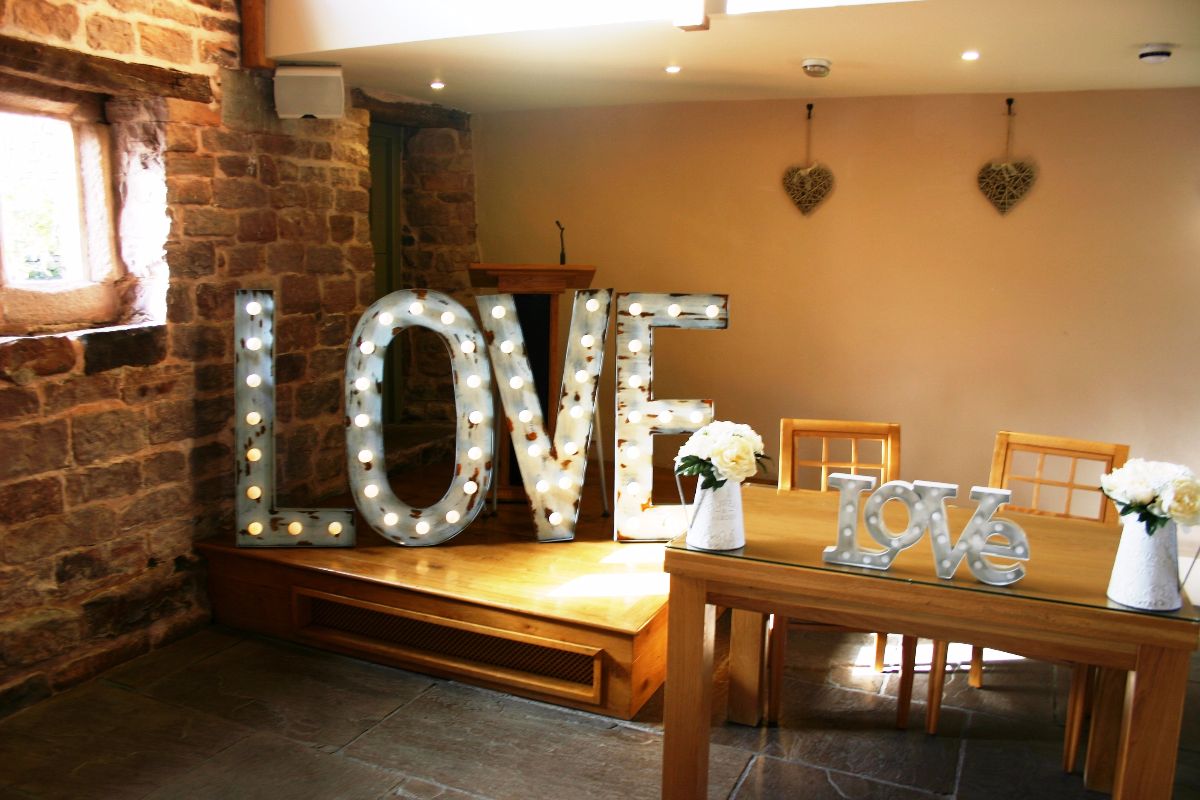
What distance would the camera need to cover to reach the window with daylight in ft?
11.0

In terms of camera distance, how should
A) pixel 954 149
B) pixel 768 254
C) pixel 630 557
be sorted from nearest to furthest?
pixel 630 557 → pixel 954 149 → pixel 768 254

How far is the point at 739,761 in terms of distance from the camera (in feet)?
10.0

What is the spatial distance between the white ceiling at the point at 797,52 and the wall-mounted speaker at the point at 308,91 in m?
0.06

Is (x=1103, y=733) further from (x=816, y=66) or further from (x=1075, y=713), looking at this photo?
(x=816, y=66)

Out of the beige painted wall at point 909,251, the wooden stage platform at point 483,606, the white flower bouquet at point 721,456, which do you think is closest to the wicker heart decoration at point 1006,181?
the beige painted wall at point 909,251

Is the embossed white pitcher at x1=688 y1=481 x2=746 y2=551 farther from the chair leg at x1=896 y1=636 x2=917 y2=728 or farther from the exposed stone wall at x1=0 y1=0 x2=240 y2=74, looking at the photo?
the exposed stone wall at x1=0 y1=0 x2=240 y2=74

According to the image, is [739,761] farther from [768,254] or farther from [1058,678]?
[768,254]

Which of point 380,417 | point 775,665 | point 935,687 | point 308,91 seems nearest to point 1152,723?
point 935,687

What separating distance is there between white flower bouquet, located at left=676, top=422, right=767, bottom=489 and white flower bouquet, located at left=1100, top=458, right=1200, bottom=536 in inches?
32.9

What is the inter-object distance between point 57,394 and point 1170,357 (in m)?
4.54

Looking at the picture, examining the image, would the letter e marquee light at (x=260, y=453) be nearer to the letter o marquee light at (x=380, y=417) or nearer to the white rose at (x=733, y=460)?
the letter o marquee light at (x=380, y=417)

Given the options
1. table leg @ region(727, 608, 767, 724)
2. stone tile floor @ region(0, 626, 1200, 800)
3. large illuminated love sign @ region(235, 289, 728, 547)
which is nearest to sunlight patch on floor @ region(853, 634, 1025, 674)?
stone tile floor @ region(0, 626, 1200, 800)

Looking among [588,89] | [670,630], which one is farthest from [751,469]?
[588,89]

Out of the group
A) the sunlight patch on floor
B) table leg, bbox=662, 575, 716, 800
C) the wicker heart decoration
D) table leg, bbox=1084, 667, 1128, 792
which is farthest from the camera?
the wicker heart decoration
